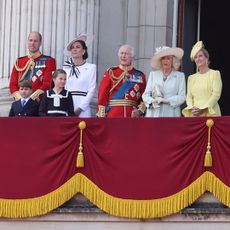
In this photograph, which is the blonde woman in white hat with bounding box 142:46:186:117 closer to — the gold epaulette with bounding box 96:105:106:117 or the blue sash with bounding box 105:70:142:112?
the blue sash with bounding box 105:70:142:112

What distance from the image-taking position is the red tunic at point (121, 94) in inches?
653

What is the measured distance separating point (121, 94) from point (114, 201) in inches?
69.3

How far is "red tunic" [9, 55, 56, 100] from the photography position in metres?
17.1

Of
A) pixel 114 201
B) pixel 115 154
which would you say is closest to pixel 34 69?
pixel 115 154

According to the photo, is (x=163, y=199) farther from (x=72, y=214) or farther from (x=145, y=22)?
(x=145, y=22)

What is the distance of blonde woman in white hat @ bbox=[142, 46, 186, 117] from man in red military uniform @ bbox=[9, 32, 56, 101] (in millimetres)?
1469

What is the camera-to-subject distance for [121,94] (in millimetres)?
16625

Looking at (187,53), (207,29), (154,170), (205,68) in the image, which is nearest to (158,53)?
(205,68)

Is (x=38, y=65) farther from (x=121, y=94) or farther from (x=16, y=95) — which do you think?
(x=121, y=94)

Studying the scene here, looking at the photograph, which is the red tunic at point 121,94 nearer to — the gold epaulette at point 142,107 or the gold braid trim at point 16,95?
the gold epaulette at point 142,107

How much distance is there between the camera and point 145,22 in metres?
19.3

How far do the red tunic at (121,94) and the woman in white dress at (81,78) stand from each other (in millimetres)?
204

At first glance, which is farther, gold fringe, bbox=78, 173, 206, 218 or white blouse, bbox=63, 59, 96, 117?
white blouse, bbox=63, 59, 96, 117

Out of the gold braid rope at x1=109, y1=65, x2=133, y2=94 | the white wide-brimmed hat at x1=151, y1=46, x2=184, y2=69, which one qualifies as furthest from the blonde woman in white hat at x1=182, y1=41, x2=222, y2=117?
the gold braid rope at x1=109, y1=65, x2=133, y2=94
